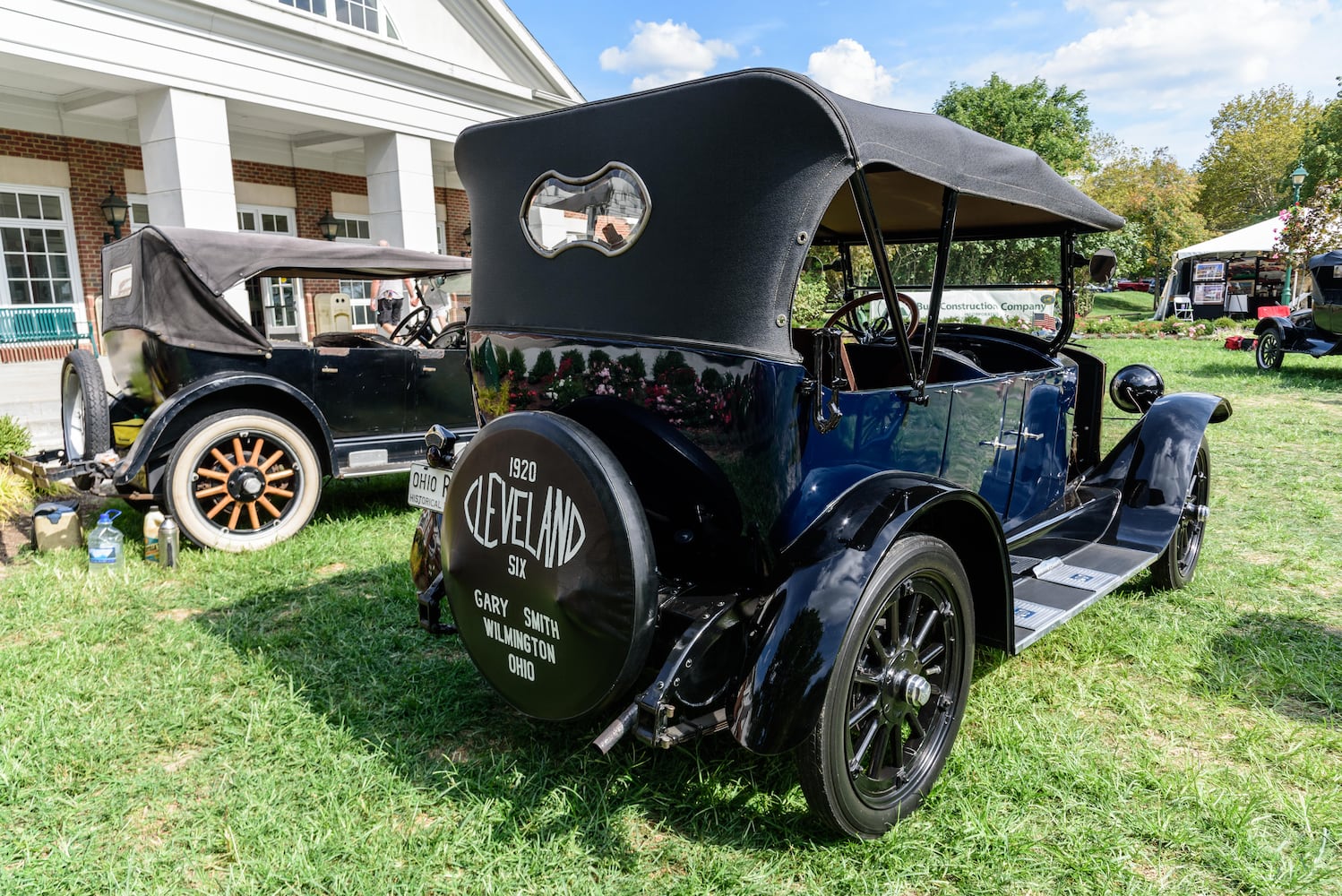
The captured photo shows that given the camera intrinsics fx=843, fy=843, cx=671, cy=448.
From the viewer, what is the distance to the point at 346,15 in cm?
1327

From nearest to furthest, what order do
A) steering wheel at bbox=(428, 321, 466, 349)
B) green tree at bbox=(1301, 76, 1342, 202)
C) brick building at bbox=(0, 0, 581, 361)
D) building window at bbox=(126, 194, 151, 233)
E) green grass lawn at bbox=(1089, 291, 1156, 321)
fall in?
steering wheel at bbox=(428, 321, 466, 349) < brick building at bbox=(0, 0, 581, 361) < building window at bbox=(126, 194, 151, 233) < green grass lawn at bbox=(1089, 291, 1156, 321) < green tree at bbox=(1301, 76, 1342, 202)

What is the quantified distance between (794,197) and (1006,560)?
135 centimetres

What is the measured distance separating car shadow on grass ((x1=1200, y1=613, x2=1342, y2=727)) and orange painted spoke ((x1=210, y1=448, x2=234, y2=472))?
201 inches

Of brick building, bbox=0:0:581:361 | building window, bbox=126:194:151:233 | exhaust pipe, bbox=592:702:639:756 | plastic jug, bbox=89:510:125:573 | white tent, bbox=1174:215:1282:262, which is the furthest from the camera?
white tent, bbox=1174:215:1282:262

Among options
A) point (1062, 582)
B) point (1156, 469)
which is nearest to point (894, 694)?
point (1062, 582)

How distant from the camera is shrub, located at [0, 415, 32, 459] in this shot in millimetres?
6008

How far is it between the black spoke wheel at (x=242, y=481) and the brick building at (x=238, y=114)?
372 cm

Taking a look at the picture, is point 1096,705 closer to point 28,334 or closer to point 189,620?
point 189,620

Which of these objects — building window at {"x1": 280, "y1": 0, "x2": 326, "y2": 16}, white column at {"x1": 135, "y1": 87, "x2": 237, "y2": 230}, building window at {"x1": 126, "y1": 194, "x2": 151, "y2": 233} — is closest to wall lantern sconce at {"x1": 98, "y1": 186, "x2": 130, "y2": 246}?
building window at {"x1": 126, "y1": 194, "x2": 151, "y2": 233}

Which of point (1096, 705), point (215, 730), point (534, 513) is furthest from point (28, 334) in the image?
point (1096, 705)

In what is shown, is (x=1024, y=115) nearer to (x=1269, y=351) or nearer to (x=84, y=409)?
(x=1269, y=351)

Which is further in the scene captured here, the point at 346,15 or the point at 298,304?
the point at 298,304

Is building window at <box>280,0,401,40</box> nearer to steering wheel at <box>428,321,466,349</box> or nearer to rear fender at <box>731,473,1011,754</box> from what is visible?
steering wheel at <box>428,321,466,349</box>

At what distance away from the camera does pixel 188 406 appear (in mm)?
5039
